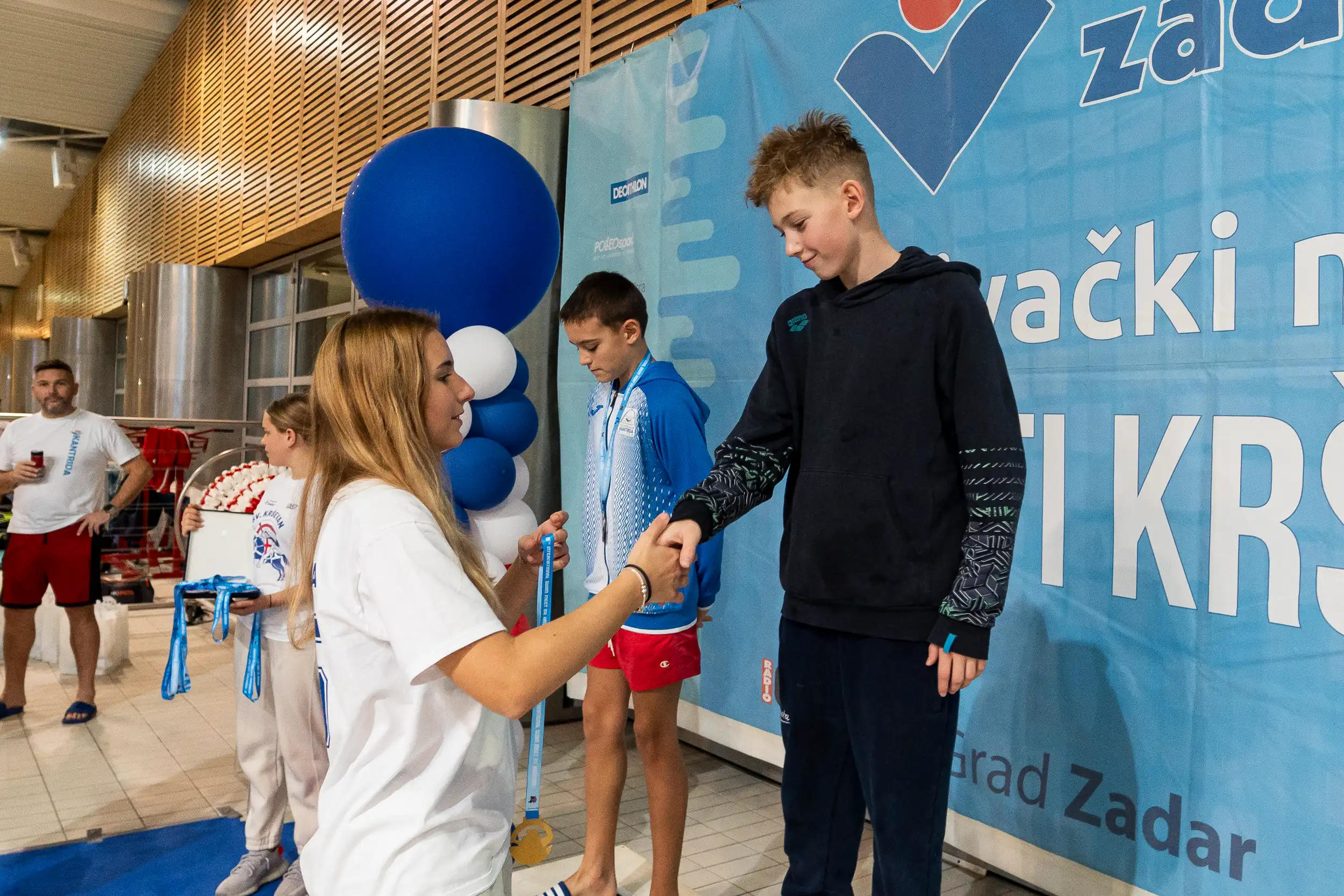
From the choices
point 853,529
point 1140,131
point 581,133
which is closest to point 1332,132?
point 1140,131

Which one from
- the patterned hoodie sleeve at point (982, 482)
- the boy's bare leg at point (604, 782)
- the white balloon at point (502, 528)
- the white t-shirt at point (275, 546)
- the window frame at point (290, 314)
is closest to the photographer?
the patterned hoodie sleeve at point (982, 482)

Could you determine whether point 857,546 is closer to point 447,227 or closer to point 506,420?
point 506,420

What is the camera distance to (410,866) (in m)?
1.22

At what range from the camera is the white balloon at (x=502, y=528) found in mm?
3088

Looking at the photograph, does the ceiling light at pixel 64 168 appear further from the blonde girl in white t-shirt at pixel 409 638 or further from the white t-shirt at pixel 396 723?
the white t-shirt at pixel 396 723

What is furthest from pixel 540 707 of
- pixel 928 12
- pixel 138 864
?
pixel 928 12

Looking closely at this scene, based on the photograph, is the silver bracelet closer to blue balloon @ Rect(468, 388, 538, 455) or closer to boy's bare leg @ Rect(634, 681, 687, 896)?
boy's bare leg @ Rect(634, 681, 687, 896)

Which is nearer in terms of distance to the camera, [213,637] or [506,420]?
[213,637]

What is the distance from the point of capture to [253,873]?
2742mm

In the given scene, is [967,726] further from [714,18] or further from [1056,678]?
[714,18]

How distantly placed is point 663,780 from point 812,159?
1563 mm

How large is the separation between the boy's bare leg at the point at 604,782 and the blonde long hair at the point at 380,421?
4.32ft

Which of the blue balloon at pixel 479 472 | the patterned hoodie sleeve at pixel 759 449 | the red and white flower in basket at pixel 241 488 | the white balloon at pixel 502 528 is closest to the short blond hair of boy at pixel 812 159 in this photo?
the patterned hoodie sleeve at pixel 759 449

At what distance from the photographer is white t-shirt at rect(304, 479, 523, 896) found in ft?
Result: 3.91
